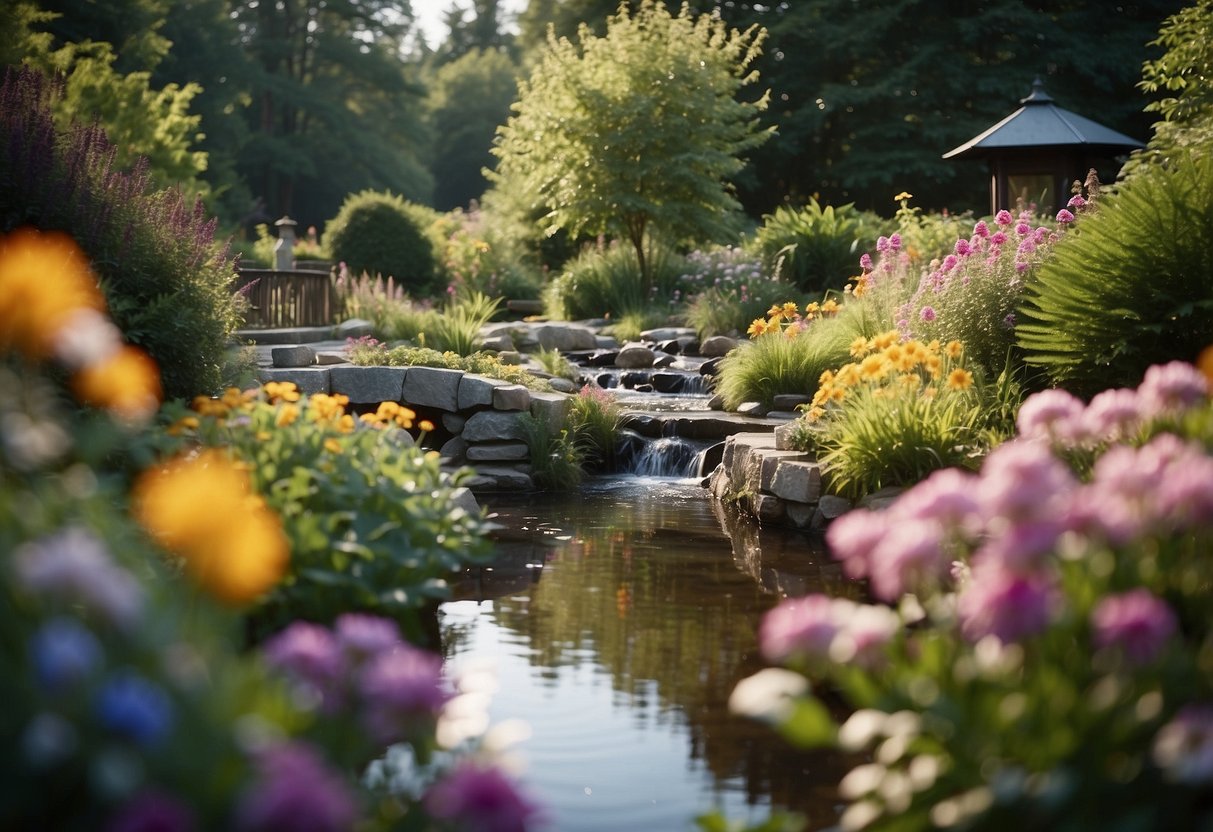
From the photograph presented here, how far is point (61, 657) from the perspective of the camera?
1.54 m

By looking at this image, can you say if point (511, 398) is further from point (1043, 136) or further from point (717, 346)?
point (1043, 136)

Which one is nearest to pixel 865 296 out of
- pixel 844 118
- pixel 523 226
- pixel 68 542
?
pixel 68 542

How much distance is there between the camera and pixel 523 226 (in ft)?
70.5

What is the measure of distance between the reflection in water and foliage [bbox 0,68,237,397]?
6.31ft

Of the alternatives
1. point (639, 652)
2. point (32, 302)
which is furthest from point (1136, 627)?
point (639, 652)

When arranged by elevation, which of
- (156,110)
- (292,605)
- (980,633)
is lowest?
(292,605)

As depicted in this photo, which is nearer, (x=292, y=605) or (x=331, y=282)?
(x=292, y=605)

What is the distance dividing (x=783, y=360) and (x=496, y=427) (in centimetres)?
245

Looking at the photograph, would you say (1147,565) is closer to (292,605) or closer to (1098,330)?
(292,605)

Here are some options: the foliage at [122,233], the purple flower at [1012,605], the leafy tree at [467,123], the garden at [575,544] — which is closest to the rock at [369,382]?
the garden at [575,544]

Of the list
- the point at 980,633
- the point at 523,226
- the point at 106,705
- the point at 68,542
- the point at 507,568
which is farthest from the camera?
the point at 523,226

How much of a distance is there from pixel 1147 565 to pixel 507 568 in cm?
391

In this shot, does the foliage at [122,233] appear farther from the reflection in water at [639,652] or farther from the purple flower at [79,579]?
the purple flower at [79,579]

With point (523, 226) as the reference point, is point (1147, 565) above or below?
below
